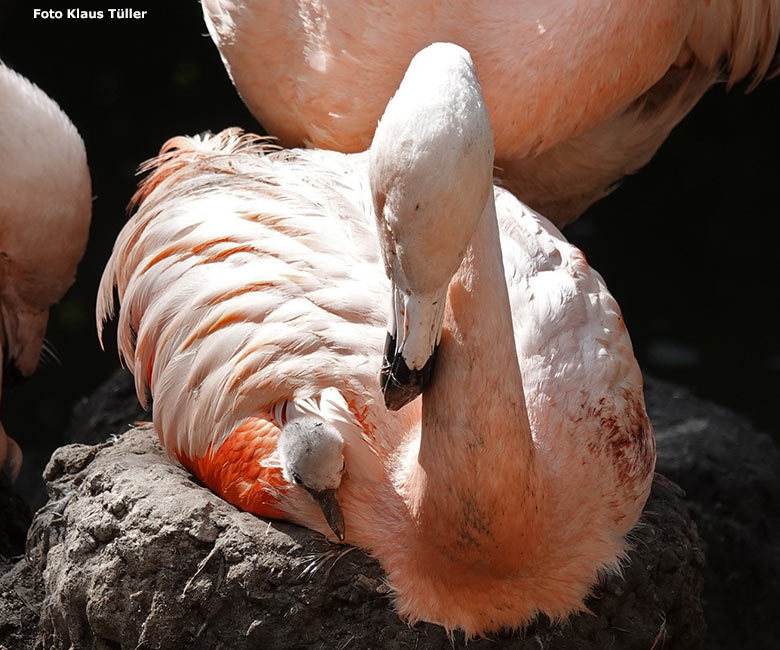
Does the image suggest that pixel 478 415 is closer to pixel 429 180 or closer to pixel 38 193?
pixel 429 180

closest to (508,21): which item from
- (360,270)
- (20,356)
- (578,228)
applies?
(360,270)

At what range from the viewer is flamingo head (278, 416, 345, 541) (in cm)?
227

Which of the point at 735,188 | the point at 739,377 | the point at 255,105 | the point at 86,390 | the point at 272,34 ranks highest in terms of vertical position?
the point at 272,34

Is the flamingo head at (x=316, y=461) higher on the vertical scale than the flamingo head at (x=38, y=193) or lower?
higher

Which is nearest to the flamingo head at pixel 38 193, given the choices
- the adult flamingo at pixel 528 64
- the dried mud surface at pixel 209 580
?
the adult flamingo at pixel 528 64

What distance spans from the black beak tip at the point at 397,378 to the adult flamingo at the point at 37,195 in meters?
1.52

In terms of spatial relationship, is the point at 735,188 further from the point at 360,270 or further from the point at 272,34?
the point at 360,270

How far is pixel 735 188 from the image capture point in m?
5.18

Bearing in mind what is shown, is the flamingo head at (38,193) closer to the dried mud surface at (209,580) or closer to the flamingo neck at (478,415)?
the dried mud surface at (209,580)

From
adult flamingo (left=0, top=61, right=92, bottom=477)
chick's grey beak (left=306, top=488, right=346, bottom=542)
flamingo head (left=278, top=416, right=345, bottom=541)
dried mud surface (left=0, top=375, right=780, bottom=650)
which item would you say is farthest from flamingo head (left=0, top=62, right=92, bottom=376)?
chick's grey beak (left=306, top=488, right=346, bottom=542)

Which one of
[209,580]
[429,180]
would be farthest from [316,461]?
[429,180]

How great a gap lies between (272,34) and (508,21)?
620 millimetres

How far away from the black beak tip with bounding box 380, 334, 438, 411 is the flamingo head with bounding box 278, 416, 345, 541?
0.15 meters

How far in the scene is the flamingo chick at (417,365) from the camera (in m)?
2.03
